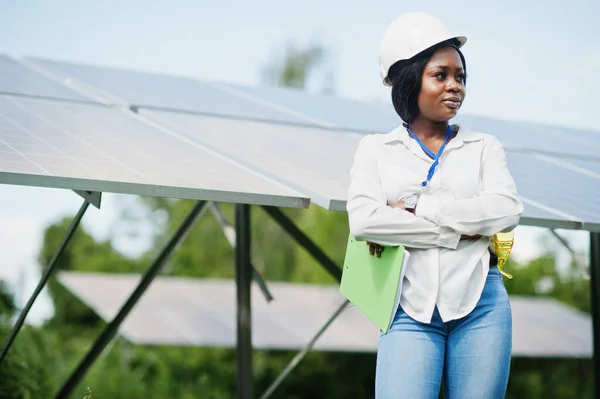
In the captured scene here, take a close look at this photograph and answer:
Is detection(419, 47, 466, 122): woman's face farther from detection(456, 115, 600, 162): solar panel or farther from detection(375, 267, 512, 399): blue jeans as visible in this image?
detection(456, 115, 600, 162): solar panel

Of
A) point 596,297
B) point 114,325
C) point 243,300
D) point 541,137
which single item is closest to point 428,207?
point 114,325

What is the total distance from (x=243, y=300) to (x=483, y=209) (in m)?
3.43

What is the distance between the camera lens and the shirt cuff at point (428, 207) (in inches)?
114

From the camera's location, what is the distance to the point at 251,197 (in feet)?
13.3

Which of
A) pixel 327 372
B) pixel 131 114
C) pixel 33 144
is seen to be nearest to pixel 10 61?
pixel 131 114

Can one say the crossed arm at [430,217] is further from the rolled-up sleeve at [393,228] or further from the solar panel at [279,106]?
the solar panel at [279,106]

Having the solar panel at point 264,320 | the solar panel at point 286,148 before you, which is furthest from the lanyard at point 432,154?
the solar panel at point 264,320

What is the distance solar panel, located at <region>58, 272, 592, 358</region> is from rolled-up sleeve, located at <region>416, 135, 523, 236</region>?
35.1ft

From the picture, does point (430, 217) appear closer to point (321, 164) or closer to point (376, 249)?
point (376, 249)

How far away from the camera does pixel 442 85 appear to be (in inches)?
119

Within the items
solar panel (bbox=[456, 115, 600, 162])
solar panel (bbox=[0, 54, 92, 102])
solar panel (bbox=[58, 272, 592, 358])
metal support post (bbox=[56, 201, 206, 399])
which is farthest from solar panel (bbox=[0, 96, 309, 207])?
solar panel (bbox=[58, 272, 592, 358])

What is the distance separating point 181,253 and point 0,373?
77.7ft

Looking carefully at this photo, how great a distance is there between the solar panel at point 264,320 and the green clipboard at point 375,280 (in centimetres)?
1044

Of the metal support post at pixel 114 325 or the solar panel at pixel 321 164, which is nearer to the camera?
the solar panel at pixel 321 164
